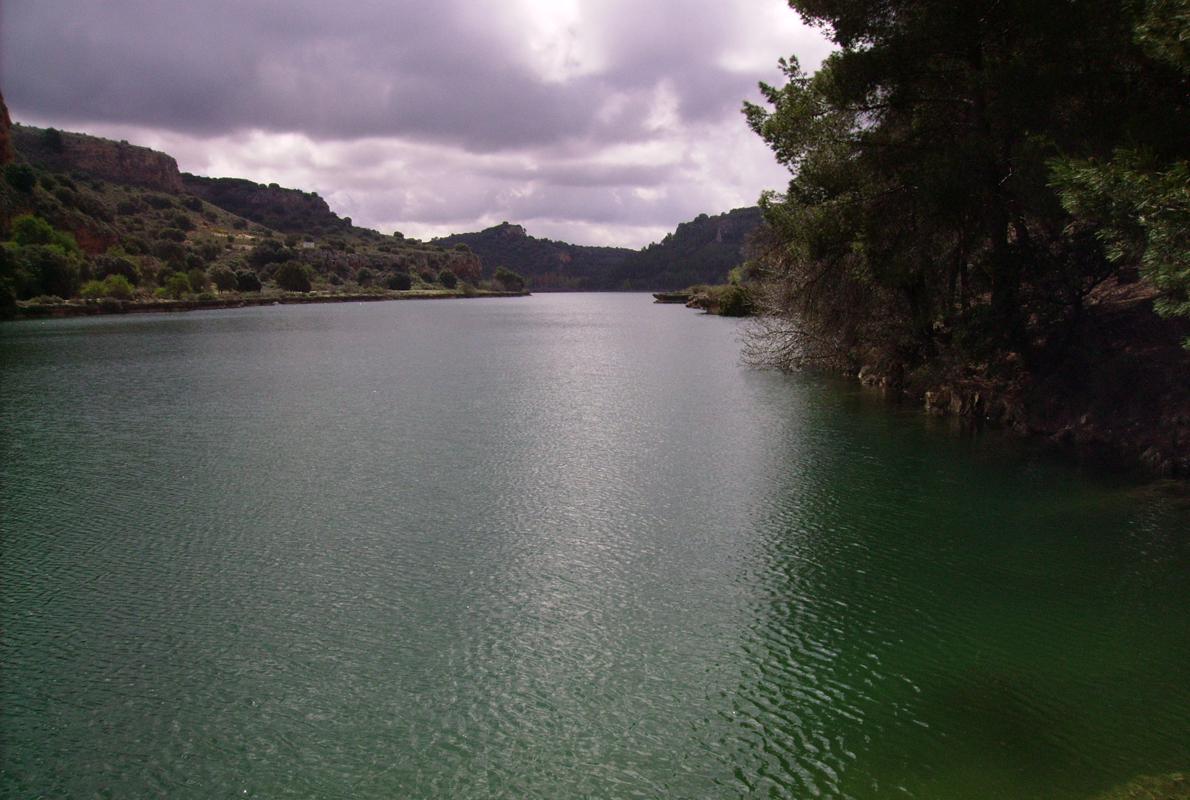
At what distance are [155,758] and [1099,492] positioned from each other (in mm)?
17517

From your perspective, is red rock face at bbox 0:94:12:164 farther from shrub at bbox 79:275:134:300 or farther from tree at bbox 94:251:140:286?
shrub at bbox 79:275:134:300

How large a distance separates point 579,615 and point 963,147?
15492 millimetres

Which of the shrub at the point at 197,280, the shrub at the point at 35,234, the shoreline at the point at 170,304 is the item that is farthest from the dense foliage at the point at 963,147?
the shrub at the point at 197,280

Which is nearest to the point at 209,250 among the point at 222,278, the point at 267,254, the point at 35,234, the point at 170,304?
the point at 267,254

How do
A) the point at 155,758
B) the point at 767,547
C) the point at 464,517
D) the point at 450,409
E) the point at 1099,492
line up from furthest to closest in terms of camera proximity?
1. the point at 450,409
2. the point at 1099,492
3. the point at 464,517
4. the point at 767,547
5. the point at 155,758

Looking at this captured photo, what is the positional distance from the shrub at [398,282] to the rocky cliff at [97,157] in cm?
5596

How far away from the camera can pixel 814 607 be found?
1112 cm

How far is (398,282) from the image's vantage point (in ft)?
539

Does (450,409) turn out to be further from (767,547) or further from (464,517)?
(767,547)

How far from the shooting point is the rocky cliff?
148 m

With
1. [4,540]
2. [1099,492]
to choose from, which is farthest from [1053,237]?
[4,540]

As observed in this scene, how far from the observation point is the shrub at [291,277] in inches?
5084

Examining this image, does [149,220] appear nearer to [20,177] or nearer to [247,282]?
[247,282]

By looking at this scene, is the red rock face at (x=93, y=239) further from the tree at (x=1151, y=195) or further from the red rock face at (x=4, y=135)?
the tree at (x=1151, y=195)
